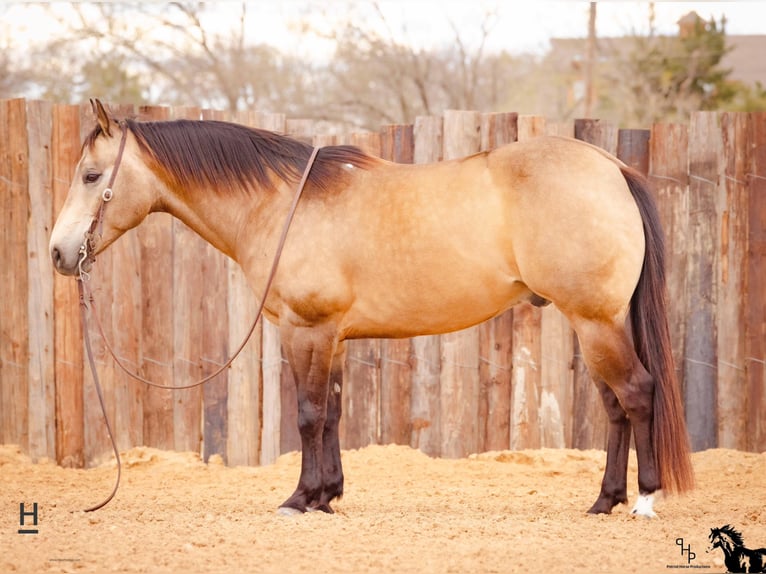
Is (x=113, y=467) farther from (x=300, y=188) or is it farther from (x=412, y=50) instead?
(x=412, y=50)

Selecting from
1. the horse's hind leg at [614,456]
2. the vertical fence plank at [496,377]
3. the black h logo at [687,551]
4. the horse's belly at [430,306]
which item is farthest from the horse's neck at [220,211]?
the black h logo at [687,551]

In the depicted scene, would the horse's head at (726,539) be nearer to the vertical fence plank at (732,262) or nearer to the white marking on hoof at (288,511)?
the white marking on hoof at (288,511)

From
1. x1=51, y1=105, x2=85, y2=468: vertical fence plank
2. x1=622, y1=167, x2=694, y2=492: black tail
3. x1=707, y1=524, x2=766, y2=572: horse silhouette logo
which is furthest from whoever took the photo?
x1=51, y1=105, x2=85, y2=468: vertical fence plank

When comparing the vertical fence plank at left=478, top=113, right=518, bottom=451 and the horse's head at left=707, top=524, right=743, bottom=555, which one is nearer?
the horse's head at left=707, top=524, right=743, bottom=555

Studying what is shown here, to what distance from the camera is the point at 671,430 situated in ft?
15.2

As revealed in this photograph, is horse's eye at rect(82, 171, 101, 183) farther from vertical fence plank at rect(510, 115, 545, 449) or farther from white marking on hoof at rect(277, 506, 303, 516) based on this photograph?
vertical fence plank at rect(510, 115, 545, 449)

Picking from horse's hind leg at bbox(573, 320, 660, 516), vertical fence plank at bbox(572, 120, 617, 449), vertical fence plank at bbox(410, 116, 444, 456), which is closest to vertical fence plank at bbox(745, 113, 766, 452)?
vertical fence plank at bbox(572, 120, 617, 449)

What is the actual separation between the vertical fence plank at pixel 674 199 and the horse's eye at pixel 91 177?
390 centimetres

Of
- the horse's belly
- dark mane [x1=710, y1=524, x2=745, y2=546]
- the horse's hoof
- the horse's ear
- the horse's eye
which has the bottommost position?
the horse's hoof

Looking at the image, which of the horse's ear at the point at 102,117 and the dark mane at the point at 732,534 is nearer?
the dark mane at the point at 732,534

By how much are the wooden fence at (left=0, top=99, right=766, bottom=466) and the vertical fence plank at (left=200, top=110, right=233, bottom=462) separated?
11 mm

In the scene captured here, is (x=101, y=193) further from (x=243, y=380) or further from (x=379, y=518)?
(x=379, y=518)

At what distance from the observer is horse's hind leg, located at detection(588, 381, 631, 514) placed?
15.9 ft

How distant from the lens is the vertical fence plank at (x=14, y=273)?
6457 millimetres
